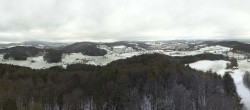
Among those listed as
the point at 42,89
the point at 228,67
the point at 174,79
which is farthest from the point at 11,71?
the point at 228,67

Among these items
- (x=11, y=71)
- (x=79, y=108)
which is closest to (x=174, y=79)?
(x=79, y=108)

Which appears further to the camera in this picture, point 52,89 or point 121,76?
point 121,76

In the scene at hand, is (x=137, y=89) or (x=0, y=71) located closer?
(x=137, y=89)

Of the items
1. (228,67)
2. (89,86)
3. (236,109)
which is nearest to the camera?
(236,109)

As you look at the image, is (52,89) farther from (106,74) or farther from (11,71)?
(11,71)

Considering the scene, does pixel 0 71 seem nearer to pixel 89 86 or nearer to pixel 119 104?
pixel 89 86

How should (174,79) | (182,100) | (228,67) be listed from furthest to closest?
1. (228,67)
2. (174,79)
3. (182,100)
